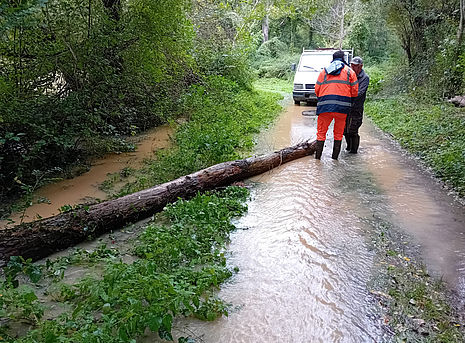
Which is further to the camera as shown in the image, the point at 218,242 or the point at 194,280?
the point at 218,242

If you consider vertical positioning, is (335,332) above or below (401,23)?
below

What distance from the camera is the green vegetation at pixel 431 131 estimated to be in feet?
23.1

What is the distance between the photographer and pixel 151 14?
7.68 metres

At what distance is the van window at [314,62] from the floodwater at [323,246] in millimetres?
9410

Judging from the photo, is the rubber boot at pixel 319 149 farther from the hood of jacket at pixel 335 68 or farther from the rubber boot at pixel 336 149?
the hood of jacket at pixel 335 68

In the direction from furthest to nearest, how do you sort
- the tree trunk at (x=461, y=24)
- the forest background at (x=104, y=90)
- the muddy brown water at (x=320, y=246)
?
the tree trunk at (x=461, y=24) < the forest background at (x=104, y=90) < the muddy brown water at (x=320, y=246)

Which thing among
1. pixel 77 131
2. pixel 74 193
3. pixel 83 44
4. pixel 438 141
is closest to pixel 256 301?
pixel 74 193

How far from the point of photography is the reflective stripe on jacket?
7.43m

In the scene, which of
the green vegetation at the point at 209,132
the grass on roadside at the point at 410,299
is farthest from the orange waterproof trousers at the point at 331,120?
the grass on roadside at the point at 410,299

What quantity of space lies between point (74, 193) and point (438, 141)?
26.4 feet

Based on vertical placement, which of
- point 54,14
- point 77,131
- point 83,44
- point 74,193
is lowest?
point 74,193

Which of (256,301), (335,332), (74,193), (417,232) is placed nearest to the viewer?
(335,332)

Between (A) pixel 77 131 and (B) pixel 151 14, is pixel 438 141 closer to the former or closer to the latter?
(B) pixel 151 14

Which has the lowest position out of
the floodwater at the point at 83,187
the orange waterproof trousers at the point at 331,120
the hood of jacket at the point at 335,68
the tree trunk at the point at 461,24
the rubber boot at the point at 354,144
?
the floodwater at the point at 83,187
